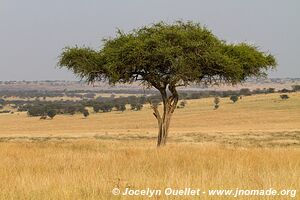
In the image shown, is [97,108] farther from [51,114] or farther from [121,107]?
[51,114]

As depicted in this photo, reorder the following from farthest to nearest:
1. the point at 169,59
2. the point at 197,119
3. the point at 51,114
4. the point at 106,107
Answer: the point at 106,107 < the point at 51,114 < the point at 197,119 < the point at 169,59

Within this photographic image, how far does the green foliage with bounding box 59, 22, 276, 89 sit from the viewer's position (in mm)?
23531

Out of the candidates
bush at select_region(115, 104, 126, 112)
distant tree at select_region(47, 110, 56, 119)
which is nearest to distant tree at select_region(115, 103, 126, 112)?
bush at select_region(115, 104, 126, 112)

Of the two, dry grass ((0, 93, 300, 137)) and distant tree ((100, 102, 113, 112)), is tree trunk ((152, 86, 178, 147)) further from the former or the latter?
distant tree ((100, 102, 113, 112))

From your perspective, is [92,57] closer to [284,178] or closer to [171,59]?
[171,59]

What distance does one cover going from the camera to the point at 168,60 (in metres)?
23.5

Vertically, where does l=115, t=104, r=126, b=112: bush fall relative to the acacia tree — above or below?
below

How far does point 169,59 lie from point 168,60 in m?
0.45

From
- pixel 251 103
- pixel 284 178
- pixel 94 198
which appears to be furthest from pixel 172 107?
pixel 251 103

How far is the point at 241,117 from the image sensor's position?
93.6 meters

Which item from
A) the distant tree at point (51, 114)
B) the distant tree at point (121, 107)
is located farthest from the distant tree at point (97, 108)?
the distant tree at point (51, 114)

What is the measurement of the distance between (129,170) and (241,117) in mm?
84676

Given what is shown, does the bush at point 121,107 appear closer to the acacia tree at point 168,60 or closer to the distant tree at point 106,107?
the distant tree at point 106,107

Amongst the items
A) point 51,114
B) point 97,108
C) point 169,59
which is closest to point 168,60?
point 169,59
